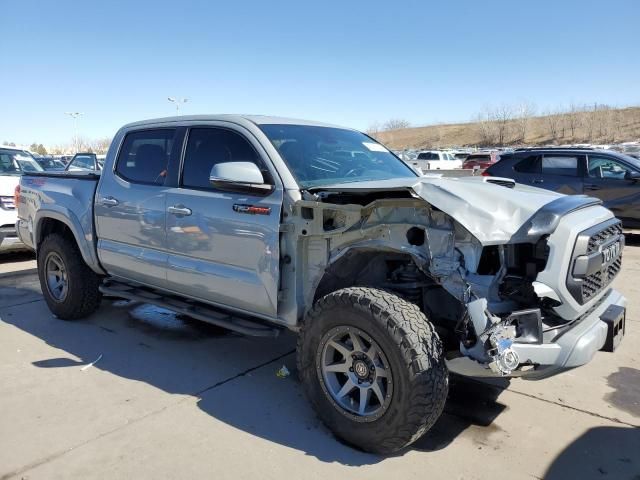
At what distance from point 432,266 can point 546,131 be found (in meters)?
89.3

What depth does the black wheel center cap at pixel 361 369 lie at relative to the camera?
3.04 metres

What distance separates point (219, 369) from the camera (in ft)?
14.0

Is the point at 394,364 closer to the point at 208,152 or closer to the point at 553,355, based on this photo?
the point at 553,355

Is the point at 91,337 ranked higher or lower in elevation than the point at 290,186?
lower

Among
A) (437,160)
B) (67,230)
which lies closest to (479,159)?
(437,160)

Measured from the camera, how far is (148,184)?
14.7 ft

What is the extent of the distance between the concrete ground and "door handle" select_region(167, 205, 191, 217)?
4.11 feet

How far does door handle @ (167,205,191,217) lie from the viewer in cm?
400

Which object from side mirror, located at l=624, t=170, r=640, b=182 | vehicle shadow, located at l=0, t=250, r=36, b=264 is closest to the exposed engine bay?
vehicle shadow, located at l=0, t=250, r=36, b=264

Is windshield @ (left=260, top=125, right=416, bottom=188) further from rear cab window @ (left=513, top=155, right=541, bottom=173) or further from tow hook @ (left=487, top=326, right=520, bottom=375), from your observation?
rear cab window @ (left=513, top=155, right=541, bottom=173)

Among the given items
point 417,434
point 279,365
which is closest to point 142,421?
point 279,365

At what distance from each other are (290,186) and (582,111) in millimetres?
90476

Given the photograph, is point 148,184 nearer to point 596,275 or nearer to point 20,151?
point 596,275

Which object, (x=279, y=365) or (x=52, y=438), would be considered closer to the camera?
(x=52, y=438)
